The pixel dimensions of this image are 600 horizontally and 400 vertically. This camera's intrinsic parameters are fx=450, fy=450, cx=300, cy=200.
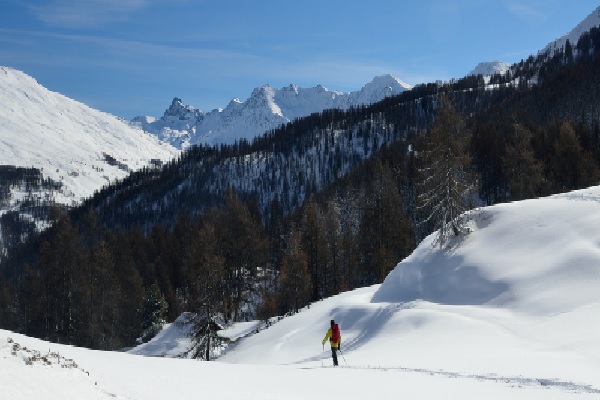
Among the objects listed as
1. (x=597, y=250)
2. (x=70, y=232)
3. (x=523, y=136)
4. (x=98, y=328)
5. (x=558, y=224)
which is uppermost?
(x=523, y=136)

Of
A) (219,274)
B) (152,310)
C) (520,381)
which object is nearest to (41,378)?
(520,381)

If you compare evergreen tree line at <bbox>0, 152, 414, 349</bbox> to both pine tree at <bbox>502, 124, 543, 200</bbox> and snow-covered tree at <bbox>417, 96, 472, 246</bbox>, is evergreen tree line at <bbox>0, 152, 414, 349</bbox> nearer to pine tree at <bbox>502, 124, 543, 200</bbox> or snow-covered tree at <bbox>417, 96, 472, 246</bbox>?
pine tree at <bbox>502, 124, 543, 200</bbox>

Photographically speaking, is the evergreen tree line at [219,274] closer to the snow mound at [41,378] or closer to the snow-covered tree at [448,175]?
the snow-covered tree at [448,175]

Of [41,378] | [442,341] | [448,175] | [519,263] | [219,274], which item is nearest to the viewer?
[41,378]

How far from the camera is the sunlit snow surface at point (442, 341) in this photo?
12344 millimetres

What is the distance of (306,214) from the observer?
5722cm

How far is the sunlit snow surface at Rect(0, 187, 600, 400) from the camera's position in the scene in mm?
12344

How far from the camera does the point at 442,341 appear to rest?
2369cm

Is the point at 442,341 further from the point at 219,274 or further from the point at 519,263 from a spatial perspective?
the point at 219,274

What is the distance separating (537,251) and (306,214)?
3152 centimetres

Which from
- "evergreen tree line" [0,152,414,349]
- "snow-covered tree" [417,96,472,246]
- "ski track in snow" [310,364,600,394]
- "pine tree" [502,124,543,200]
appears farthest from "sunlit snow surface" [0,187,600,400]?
"pine tree" [502,124,543,200]

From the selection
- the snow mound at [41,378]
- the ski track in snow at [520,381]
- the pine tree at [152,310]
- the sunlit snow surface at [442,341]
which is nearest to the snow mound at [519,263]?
the sunlit snow surface at [442,341]

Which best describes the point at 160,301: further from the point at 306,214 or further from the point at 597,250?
the point at 597,250

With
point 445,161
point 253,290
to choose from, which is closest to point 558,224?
point 445,161
